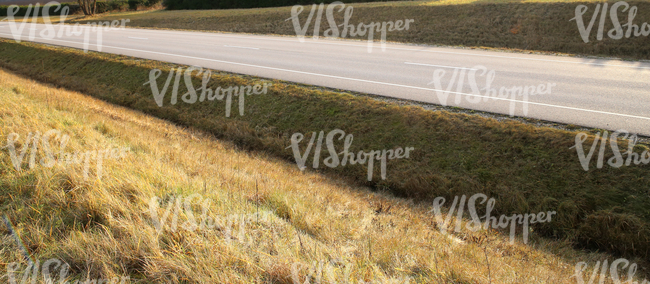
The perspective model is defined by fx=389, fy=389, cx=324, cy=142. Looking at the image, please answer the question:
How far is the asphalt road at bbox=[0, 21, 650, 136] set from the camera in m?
7.34

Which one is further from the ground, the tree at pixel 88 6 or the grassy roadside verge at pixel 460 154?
the tree at pixel 88 6

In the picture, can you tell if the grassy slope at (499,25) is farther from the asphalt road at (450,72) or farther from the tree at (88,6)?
the tree at (88,6)

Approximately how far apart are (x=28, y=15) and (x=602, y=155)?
61.4 metres

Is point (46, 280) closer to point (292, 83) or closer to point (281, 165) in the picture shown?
point (281, 165)

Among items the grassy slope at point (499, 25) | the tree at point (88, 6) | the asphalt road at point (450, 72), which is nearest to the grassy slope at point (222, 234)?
the asphalt road at point (450, 72)

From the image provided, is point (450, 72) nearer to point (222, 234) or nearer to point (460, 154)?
point (460, 154)

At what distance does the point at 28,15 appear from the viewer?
159 ft

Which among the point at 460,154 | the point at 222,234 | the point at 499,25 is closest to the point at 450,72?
the point at 460,154

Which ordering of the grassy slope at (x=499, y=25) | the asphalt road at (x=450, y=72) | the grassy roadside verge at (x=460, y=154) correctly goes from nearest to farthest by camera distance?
the grassy roadside verge at (x=460, y=154), the asphalt road at (x=450, y=72), the grassy slope at (x=499, y=25)

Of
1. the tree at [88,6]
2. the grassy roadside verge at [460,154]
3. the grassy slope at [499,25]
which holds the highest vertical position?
the tree at [88,6]

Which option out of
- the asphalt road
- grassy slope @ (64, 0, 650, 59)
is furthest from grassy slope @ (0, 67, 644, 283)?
grassy slope @ (64, 0, 650, 59)

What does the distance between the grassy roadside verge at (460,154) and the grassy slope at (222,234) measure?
22.1 inches

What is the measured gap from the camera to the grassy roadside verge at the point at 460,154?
5332 mm

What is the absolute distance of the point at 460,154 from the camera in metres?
6.77
